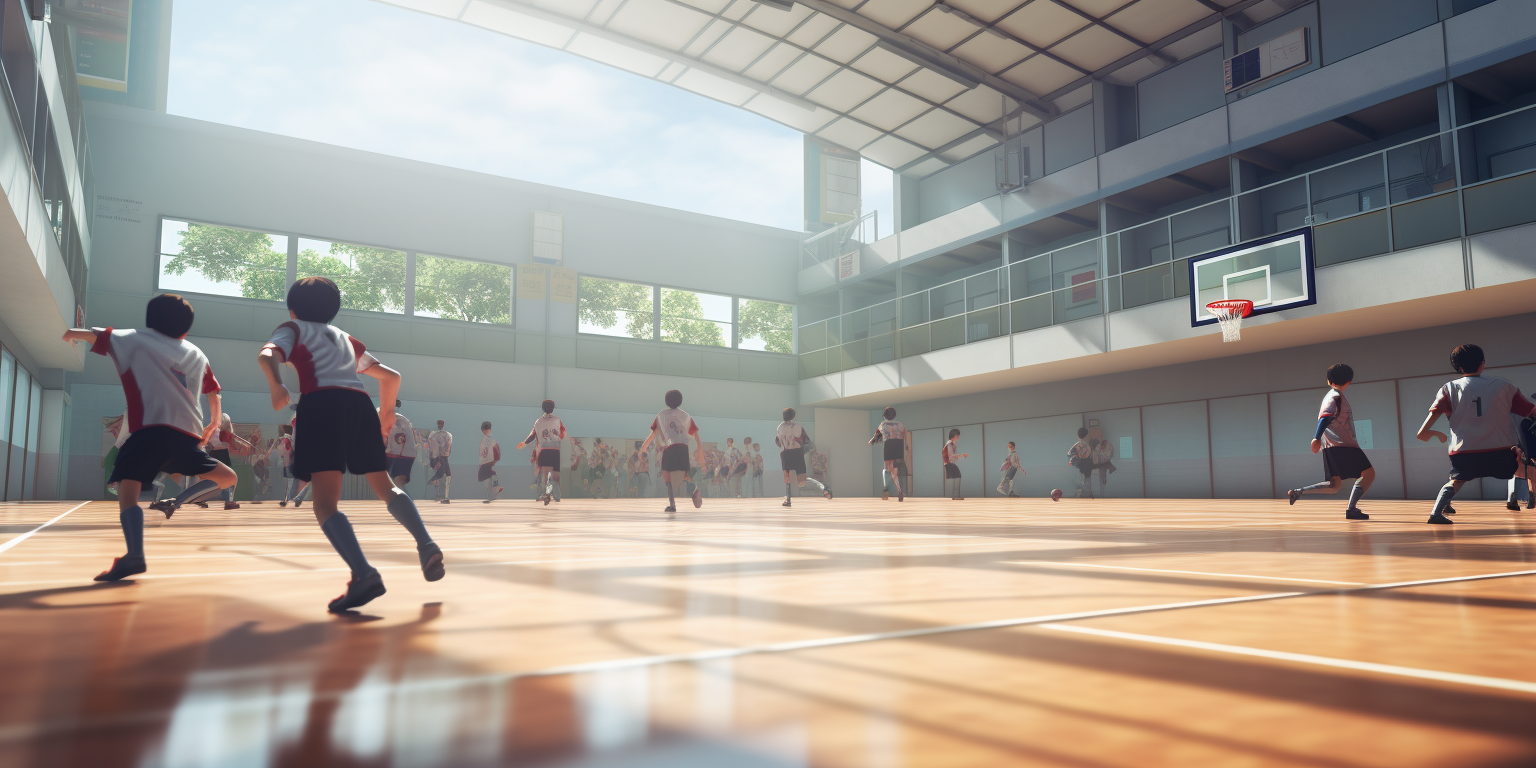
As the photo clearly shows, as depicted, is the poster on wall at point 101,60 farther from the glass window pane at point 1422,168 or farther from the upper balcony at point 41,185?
the glass window pane at point 1422,168

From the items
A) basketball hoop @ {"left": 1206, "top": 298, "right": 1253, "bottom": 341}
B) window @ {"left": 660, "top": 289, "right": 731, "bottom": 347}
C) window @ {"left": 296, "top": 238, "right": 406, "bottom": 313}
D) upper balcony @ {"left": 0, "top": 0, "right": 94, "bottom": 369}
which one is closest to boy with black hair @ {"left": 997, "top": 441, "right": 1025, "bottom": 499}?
basketball hoop @ {"left": 1206, "top": 298, "right": 1253, "bottom": 341}

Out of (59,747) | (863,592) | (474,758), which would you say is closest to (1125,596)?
(863,592)

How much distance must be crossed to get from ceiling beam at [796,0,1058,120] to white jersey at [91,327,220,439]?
67.5 feet

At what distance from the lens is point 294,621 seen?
2916mm

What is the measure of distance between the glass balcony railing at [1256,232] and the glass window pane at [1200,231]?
0.08ft

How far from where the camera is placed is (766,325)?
34.0 meters

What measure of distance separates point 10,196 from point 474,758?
13861 mm

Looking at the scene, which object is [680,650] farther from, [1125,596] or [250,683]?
[1125,596]

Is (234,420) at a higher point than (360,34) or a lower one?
lower

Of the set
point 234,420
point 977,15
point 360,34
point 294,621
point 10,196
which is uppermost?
point 360,34

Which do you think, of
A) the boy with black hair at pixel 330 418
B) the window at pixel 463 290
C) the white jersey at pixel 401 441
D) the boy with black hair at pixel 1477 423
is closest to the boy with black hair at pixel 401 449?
the white jersey at pixel 401 441

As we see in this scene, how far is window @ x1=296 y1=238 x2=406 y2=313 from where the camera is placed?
2634 centimetres

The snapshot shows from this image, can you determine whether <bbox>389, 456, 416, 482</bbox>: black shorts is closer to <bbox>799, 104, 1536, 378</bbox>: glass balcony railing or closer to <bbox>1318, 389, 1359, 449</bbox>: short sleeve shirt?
<bbox>1318, 389, 1359, 449</bbox>: short sleeve shirt

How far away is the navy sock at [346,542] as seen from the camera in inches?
126
